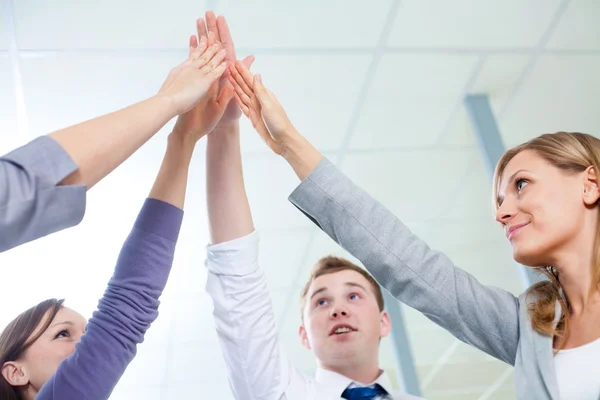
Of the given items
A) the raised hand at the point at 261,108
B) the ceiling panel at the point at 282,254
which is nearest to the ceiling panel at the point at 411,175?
the ceiling panel at the point at 282,254

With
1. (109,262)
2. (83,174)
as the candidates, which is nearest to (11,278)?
(109,262)

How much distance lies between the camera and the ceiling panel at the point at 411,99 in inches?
125

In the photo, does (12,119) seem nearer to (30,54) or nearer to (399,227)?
(30,54)

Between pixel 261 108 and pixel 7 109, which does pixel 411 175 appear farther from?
pixel 261 108

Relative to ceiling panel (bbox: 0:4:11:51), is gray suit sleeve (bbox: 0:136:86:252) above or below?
below

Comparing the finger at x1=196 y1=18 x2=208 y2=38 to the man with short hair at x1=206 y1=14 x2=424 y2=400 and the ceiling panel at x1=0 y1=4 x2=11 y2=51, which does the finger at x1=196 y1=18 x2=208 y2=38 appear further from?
the ceiling panel at x1=0 y1=4 x2=11 y2=51

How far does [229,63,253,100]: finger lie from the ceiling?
3.92 feet

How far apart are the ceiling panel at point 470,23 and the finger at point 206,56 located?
58.8 inches

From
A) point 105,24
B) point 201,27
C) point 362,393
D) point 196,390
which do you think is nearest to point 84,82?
point 105,24

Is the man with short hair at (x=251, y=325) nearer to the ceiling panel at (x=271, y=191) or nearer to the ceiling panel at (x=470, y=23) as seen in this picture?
the ceiling panel at (x=470, y=23)

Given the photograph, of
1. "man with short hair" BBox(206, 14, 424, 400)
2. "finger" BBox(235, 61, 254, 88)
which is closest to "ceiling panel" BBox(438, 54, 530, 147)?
"man with short hair" BBox(206, 14, 424, 400)

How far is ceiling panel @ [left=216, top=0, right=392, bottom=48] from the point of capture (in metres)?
2.68

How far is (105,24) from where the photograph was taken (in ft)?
8.56

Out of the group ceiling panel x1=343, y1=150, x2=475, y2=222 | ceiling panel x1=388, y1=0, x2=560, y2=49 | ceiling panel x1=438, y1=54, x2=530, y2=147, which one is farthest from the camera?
ceiling panel x1=343, y1=150, x2=475, y2=222
